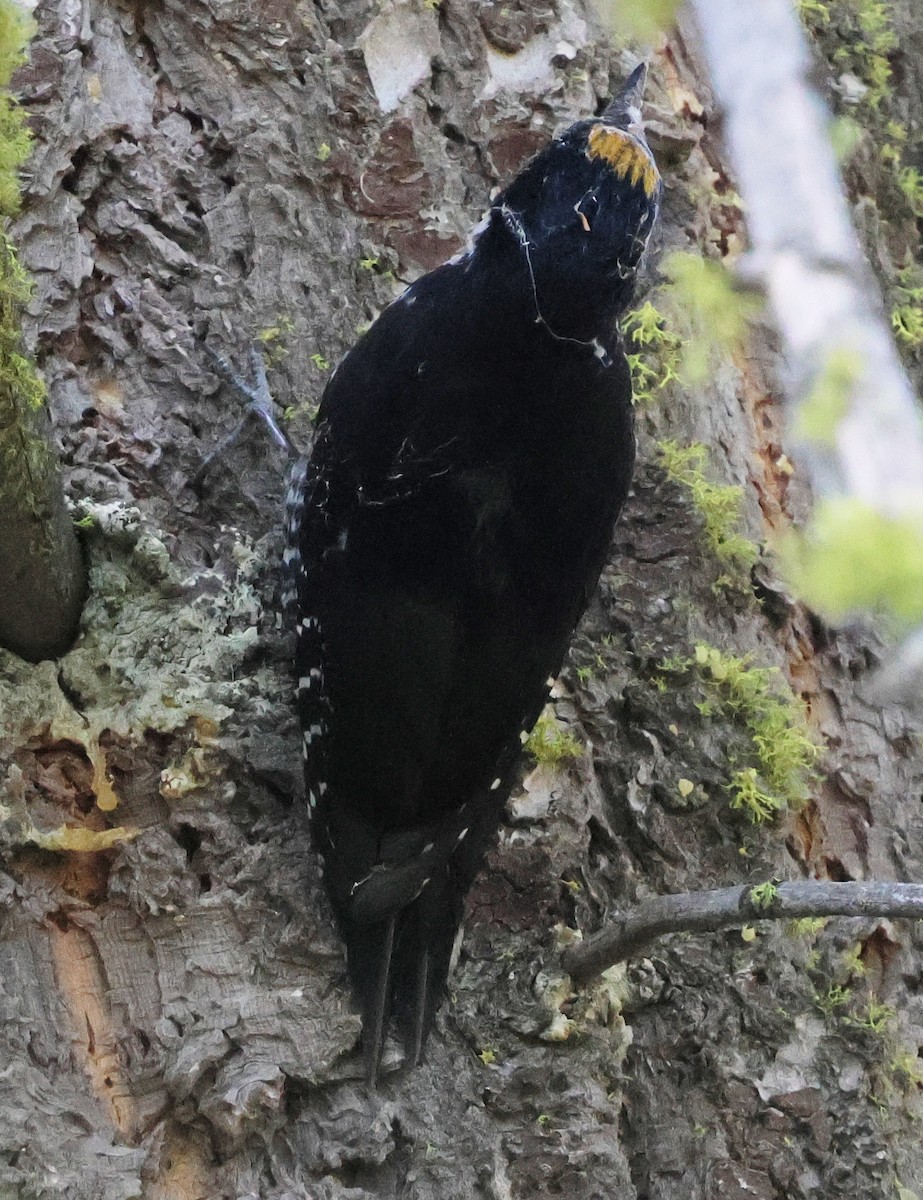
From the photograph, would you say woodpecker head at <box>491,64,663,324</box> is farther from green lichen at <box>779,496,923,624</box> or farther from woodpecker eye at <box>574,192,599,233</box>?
green lichen at <box>779,496,923,624</box>

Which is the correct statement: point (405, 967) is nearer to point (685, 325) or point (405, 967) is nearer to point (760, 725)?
→ point (760, 725)

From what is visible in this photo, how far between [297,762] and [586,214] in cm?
84

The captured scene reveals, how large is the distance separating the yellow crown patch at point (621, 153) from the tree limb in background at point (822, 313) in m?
0.52

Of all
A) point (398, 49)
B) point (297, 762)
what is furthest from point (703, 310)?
point (297, 762)

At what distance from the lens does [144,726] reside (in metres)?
1.54

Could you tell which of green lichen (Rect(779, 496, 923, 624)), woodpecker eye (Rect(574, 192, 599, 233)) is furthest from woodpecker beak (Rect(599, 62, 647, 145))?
green lichen (Rect(779, 496, 923, 624))

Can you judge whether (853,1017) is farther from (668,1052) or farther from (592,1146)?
(592,1146)

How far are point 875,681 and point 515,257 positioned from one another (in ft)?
2.88

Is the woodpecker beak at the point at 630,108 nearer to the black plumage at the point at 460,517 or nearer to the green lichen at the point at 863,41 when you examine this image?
the black plumage at the point at 460,517

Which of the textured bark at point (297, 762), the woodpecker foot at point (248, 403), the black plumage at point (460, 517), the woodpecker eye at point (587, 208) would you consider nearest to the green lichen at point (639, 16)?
the textured bark at point (297, 762)

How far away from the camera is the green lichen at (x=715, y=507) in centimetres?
193

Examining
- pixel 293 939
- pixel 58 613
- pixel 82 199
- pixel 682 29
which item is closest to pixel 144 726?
pixel 58 613

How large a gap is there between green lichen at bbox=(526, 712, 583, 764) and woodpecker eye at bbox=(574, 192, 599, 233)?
68 centimetres

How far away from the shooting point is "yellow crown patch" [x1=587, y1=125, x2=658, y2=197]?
5.72 feet
